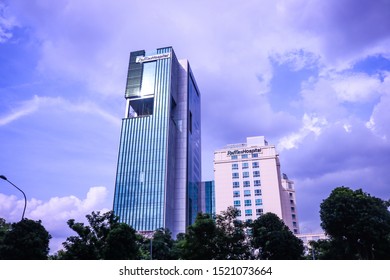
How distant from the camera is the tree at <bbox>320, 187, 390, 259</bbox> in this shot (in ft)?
90.0

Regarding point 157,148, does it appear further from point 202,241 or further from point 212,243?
point 212,243

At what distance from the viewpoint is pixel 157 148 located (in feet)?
272

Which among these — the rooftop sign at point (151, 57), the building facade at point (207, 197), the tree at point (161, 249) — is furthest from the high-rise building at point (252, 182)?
the tree at point (161, 249)

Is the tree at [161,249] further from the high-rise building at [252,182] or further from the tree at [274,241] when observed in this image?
the high-rise building at [252,182]

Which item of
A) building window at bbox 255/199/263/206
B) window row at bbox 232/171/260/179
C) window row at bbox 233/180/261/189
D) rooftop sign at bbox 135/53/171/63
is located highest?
rooftop sign at bbox 135/53/171/63

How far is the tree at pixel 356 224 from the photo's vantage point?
90.0 ft

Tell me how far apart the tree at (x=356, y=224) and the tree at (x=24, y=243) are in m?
26.5

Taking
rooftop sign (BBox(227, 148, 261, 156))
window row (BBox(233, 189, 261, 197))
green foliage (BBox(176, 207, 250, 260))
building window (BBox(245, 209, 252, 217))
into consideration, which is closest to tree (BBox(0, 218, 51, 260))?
green foliage (BBox(176, 207, 250, 260))

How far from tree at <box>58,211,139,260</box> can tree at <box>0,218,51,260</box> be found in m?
1.97

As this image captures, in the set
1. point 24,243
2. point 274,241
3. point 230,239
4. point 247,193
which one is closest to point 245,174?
point 247,193

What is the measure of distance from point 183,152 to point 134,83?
25480 millimetres

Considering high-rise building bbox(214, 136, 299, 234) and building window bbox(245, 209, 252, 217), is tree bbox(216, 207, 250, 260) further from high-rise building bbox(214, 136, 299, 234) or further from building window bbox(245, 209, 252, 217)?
→ building window bbox(245, 209, 252, 217)

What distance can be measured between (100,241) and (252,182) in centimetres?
6244
